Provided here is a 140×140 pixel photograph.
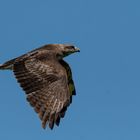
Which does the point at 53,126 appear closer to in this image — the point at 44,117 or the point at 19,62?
the point at 44,117

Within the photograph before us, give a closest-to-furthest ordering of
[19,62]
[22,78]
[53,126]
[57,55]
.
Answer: [53,126] < [22,78] < [19,62] < [57,55]

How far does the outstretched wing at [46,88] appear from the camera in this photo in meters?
19.7

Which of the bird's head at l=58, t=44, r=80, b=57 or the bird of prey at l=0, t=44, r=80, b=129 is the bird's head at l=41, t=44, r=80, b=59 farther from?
the bird of prey at l=0, t=44, r=80, b=129

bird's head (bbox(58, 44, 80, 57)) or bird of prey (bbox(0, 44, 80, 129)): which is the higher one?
bird's head (bbox(58, 44, 80, 57))

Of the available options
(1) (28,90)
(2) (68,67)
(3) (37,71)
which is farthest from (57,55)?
(1) (28,90)

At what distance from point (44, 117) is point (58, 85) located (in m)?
1.40

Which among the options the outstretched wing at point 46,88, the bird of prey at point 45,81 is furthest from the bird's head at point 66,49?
the outstretched wing at point 46,88

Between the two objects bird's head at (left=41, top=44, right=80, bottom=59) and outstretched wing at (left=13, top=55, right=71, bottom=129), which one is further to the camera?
bird's head at (left=41, top=44, right=80, bottom=59)

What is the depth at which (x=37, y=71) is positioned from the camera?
21.8 m

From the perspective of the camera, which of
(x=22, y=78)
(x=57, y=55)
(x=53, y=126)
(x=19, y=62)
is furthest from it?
(x=57, y=55)

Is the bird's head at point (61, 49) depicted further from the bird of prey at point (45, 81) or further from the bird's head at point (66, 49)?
the bird of prey at point (45, 81)

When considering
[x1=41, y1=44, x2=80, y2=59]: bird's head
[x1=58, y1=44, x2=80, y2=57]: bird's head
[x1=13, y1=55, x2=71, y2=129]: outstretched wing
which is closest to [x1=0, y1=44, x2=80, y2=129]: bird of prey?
[x1=13, y1=55, x2=71, y2=129]: outstretched wing

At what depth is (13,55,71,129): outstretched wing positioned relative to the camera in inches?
774

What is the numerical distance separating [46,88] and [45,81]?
43 centimetres
